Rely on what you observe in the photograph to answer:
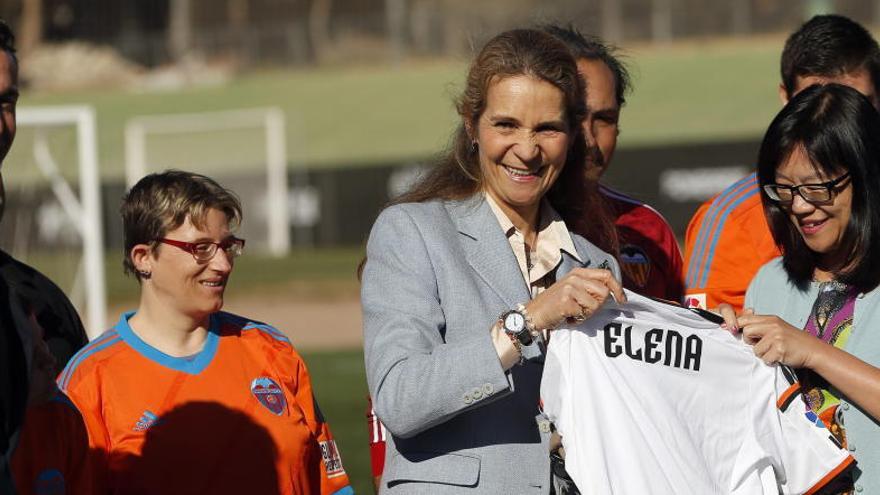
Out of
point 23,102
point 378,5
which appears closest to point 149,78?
point 23,102

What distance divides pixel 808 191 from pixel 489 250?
0.91 metres

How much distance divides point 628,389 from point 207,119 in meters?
36.1

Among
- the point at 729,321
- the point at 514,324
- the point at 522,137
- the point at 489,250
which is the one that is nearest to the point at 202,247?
the point at 489,250

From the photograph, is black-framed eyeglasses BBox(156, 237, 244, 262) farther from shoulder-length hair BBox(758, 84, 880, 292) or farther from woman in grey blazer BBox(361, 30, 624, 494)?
shoulder-length hair BBox(758, 84, 880, 292)

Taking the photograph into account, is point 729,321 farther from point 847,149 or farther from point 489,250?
point 489,250

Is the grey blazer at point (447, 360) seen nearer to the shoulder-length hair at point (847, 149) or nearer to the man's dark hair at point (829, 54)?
the shoulder-length hair at point (847, 149)

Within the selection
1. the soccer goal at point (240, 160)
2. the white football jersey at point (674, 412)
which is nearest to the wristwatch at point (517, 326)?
the white football jersey at point (674, 412)

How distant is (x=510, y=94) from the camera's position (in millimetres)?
3344

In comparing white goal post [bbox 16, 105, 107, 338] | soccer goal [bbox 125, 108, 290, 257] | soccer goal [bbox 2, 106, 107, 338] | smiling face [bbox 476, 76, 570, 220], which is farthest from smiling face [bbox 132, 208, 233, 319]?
soccer goal [bbox 125, 108, 290, 257]

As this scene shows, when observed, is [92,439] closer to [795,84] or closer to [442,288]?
[442,288]

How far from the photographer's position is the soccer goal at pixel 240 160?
30.9m

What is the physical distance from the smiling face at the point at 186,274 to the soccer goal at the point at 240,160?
1028 inches

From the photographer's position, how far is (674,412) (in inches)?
136

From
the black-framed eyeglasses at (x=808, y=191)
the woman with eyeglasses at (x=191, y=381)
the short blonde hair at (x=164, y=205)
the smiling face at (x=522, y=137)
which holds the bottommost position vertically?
the woman with eyeglasses at (x=191, y=381)
